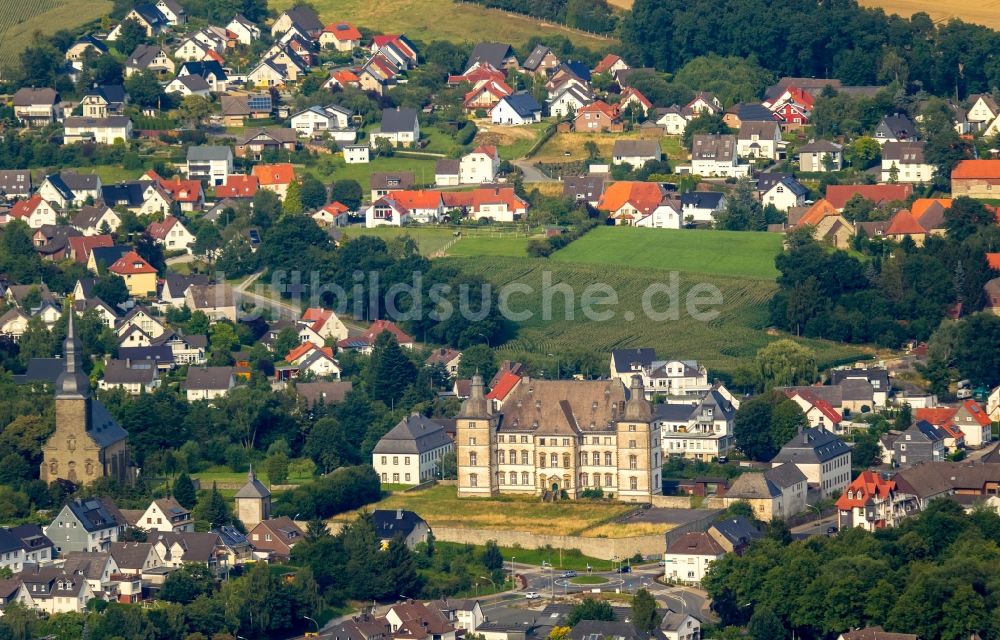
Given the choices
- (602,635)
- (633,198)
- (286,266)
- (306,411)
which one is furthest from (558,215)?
(602,635)

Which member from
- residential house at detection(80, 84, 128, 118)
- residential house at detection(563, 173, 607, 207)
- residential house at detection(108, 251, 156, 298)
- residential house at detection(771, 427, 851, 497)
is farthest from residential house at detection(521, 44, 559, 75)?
residential house at detection(771, 427, 851, 497)

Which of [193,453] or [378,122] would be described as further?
[378,122]

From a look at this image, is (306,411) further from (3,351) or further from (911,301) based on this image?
(911,301)

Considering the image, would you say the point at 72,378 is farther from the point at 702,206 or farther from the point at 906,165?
the point at 906,165

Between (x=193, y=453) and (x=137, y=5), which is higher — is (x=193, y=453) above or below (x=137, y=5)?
below

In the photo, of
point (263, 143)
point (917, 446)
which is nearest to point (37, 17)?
point (263, 143)

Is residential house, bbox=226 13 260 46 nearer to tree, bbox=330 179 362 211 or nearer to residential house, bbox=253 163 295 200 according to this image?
residential house, bbox=253 163 295 200
